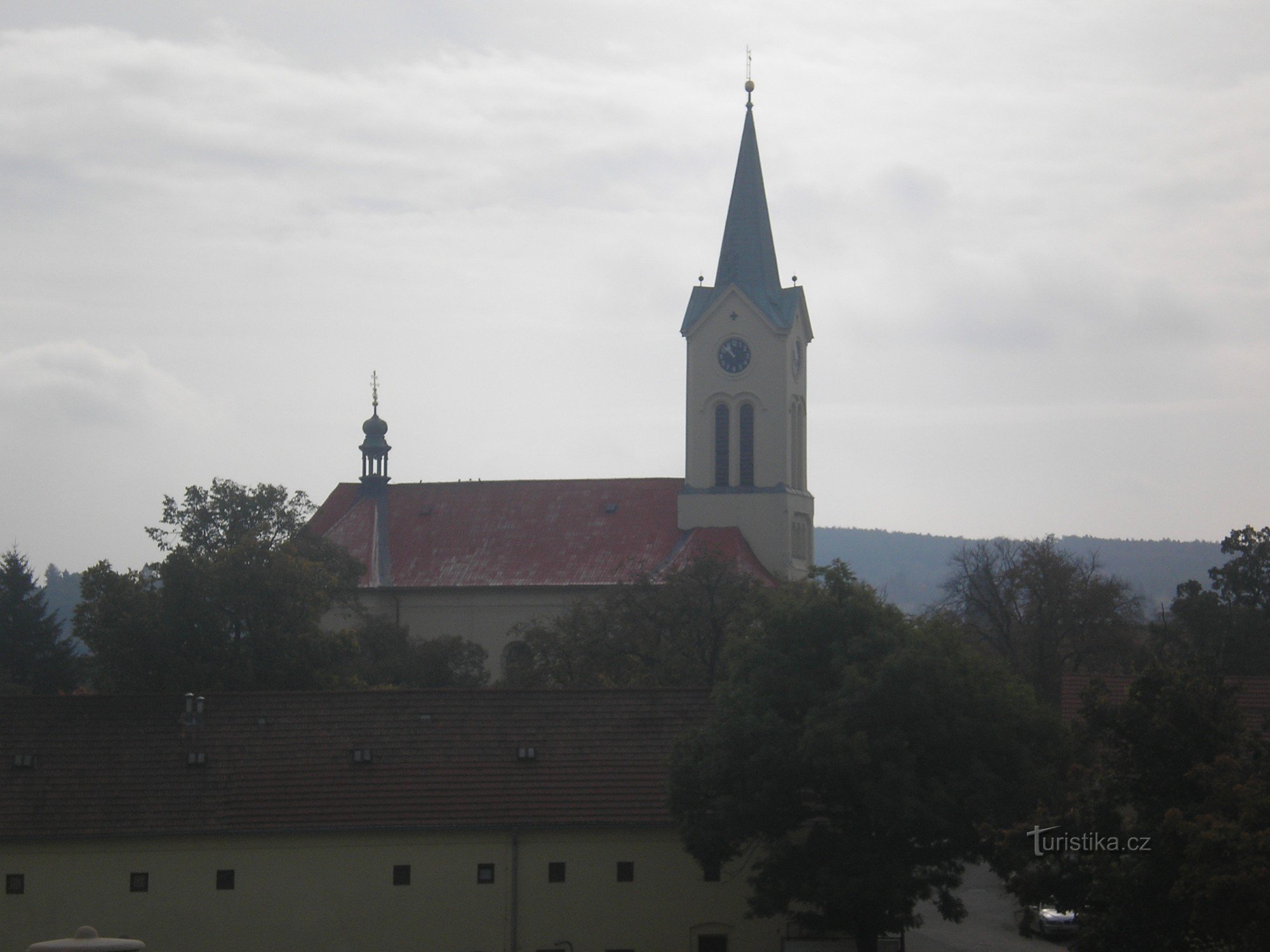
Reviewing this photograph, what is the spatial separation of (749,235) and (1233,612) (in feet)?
74.3

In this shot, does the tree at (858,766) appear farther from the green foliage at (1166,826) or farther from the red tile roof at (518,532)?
the red tile roof at (518,532)

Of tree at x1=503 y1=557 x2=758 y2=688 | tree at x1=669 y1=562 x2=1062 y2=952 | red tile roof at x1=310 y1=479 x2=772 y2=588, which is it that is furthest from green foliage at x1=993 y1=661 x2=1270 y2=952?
red tile roof at x1=310 y1=479 x2=772 y2=588

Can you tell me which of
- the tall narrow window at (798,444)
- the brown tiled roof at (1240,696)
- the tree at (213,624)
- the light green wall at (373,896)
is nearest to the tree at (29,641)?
the tree at (213,624)

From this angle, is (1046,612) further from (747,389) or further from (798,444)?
(747,389)

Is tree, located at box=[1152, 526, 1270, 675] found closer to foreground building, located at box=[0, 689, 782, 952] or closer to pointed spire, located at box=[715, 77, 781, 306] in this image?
pointed spire, located at box=[715, 77, 781, 306]

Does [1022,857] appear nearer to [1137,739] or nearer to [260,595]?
[1137,739]

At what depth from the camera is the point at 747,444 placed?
5803cm

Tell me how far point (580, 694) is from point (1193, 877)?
15.4 meters

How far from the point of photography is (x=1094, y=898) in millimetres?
20234

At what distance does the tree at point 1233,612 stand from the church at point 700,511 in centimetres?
1456

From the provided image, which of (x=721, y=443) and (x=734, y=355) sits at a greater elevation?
(x=734, y=355)

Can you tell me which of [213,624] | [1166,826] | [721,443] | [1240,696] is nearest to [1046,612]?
[721,443]

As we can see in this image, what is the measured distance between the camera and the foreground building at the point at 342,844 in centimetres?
2862

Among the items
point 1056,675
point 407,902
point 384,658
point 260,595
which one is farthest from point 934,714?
point 1056,675
